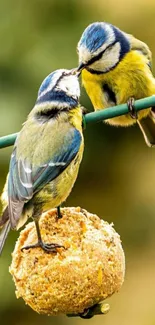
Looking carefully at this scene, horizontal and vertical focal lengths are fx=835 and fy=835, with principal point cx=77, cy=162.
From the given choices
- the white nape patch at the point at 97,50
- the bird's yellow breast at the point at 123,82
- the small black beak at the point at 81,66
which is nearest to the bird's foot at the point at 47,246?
the small black beak at the point at 81,66

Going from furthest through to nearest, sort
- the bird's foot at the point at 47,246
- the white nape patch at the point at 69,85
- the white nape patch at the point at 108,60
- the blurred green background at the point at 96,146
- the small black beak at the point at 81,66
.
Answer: the blurred green background at the point at 96,146, the white nape patch at the point at 108,60, the small black beak at the point at 81,66, the white nape patch at the point at 69,85, the bird's foot at the point at 47,246

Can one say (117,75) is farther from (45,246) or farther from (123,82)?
(45,246)

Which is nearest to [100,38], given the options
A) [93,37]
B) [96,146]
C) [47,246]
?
[93,37]

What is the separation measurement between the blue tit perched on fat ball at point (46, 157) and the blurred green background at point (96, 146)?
7.89 feet

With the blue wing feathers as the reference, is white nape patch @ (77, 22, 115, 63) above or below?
above

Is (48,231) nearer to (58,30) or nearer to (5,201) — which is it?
(5,201)

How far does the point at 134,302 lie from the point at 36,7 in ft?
6.80

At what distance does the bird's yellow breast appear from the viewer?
298cm

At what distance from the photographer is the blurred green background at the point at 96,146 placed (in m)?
5.05

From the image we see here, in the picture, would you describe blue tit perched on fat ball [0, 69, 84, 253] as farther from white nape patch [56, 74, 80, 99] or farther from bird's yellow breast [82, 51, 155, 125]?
bird's yellow breast [82, 51, 155, 125]

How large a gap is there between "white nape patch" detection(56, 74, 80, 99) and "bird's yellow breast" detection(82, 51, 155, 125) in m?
0.60

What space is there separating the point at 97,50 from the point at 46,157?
2.47 ft

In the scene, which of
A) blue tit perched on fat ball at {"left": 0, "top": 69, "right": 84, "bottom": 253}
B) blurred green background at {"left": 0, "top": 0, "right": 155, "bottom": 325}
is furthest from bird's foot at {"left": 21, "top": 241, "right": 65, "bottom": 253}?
blurred green background at {"left": 0, "top": 0, "right": 155, "bottom": 325}

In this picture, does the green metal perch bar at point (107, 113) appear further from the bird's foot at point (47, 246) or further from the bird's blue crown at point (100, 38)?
the bird's blue crown at point (100, 38)
